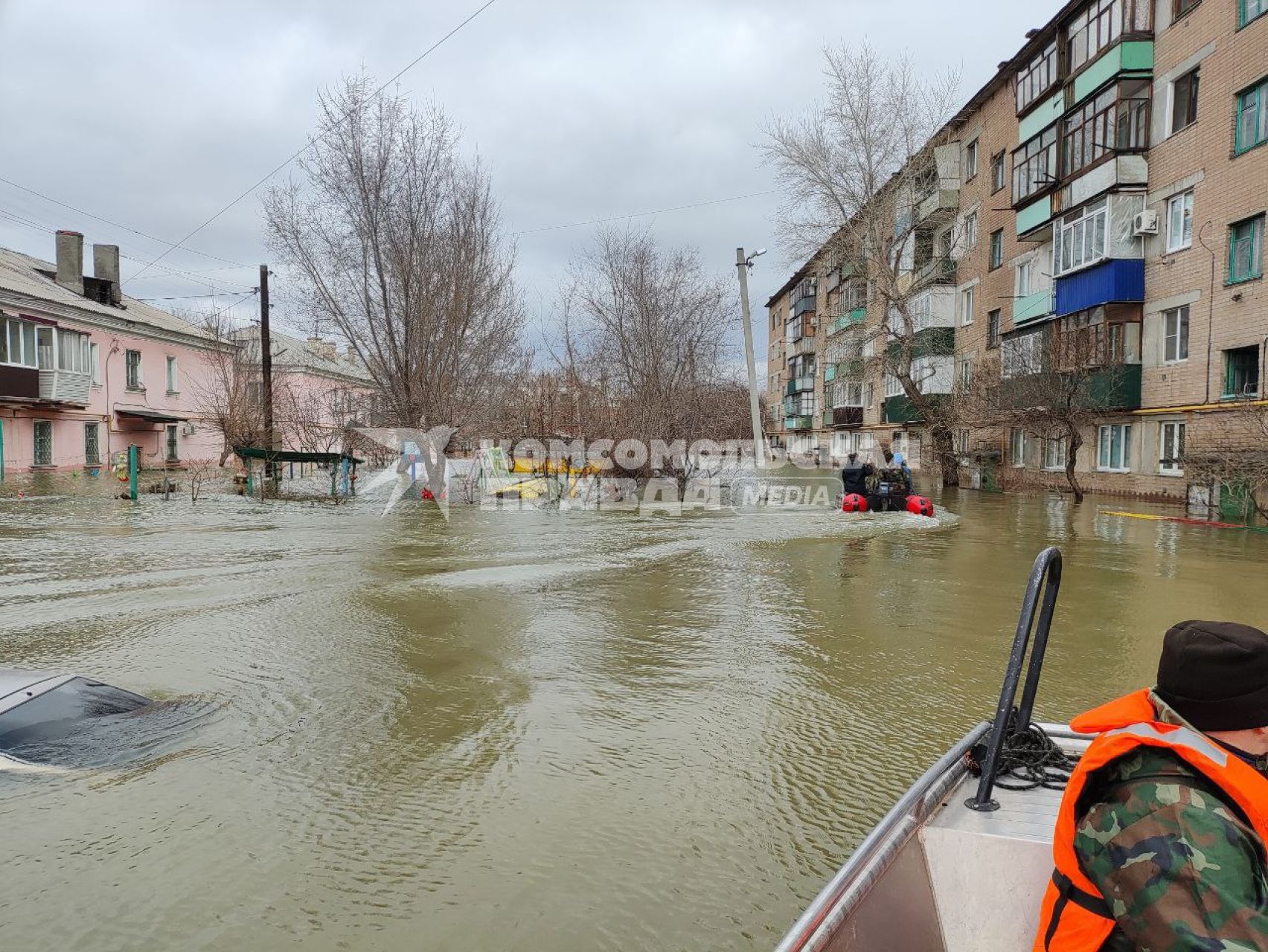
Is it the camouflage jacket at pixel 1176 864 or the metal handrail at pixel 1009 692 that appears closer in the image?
the camouflage jacket at pixel 1176 864

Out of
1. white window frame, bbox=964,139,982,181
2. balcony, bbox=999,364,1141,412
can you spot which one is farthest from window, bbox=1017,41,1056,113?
balcony, bbox=999,364,1141,412

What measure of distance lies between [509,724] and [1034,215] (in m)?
25.1

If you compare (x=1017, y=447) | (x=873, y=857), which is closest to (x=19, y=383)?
(x=873, y=857)

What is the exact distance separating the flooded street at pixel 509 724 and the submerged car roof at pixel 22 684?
37 centimetres

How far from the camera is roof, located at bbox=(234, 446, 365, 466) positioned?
2005cm

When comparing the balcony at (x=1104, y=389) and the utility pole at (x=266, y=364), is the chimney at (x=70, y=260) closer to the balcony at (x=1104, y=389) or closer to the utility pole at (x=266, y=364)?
the utility pole at (x=266, y=364)

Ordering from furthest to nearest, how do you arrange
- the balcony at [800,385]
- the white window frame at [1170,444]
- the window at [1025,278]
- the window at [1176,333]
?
the balcony at [800,385] < the window at [1025,278] < the white window frame at [1170,444] < the window at [1176,333]

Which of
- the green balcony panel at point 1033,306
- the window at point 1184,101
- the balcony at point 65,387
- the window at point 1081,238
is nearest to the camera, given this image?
the window at point 1184,101

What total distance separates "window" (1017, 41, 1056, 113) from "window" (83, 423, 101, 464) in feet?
108

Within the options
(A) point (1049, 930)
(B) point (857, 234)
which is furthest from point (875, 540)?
(B) point (857, 234)

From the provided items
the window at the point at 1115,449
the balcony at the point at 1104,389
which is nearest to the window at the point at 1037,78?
the balcony at the point at 1104,389

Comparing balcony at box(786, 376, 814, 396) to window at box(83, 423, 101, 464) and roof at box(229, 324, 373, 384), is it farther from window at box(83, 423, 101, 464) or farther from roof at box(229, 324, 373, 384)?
window at box(83, 423, 101, 464)

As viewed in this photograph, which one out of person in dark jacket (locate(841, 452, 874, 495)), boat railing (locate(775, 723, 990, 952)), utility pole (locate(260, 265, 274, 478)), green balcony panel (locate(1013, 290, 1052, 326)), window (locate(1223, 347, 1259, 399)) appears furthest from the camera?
green balcony panel (locate(1013, 290, 1052, 326))

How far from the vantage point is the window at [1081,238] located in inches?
851
